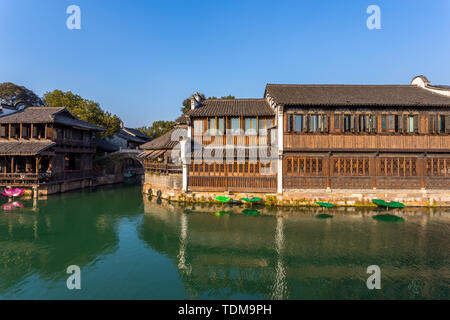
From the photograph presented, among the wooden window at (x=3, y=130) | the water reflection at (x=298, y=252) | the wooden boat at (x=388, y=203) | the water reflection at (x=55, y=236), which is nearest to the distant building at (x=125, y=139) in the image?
the wooden window at (x=3, y=130)

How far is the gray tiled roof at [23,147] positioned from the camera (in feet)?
80.5

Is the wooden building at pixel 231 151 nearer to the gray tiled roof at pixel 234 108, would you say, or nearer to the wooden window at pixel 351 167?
the gray tiled roof at pixel 234 108

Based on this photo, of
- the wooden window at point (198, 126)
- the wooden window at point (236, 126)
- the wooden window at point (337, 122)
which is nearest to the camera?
the wooden window at point (337, 122)

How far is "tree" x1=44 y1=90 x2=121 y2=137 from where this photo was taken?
3659cm

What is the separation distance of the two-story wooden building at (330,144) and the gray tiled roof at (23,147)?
17.8 m

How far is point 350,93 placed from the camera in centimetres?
2308

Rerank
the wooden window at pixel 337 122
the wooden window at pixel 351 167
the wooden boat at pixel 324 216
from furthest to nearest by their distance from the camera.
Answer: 1. the wooden window at pixel 351 167
2. the wooden window at pixel 337 122
3. the wooden boat at pixel 324 216

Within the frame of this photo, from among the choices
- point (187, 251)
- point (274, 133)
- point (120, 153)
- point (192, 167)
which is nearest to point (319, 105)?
point (274, 133)

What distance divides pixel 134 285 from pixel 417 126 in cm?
2693

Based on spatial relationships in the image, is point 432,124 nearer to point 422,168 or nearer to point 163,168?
point 422,168

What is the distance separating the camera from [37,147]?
2544 centimetres

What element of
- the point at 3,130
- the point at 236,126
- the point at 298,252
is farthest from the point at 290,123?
the point at 3,130

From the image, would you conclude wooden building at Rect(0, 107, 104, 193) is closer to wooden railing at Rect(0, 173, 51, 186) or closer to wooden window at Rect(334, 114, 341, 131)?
wooden railing at Rect(0, 173, 51, 186)
